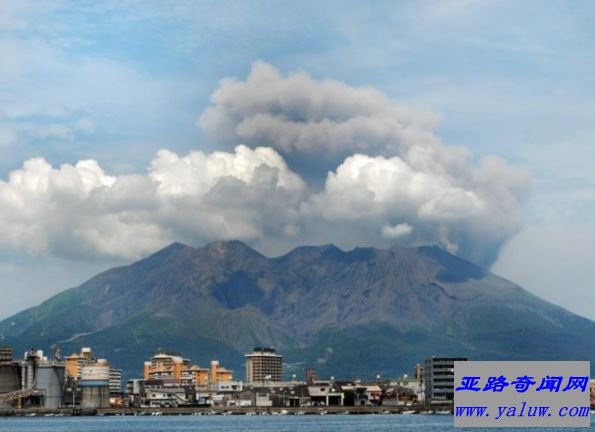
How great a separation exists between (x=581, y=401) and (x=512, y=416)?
2.48m

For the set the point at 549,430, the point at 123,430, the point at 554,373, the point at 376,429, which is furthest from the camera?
the point at 123,430

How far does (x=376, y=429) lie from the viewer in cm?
16150

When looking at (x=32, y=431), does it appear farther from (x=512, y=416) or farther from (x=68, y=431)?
(x=512, y=416)

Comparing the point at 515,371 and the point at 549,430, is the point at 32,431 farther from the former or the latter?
the point at 515,371

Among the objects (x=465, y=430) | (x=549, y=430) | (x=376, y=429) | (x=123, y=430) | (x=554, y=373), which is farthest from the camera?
(x=123, y=430)

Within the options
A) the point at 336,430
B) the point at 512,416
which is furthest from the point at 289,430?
the point at 512,416

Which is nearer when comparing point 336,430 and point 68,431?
point 336,430

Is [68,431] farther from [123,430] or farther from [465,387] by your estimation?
[465,387]

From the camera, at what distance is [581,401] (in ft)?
143

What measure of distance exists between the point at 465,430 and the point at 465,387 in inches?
3880

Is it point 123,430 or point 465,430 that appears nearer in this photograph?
point 465,430

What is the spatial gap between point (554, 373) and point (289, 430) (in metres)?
122

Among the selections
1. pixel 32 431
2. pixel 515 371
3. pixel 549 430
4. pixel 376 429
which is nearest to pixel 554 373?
pixel 515 371

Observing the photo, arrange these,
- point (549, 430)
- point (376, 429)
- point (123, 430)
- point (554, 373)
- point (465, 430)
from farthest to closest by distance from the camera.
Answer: point (123, 430), point (376, 429), point (465, 430), point (549, 430), point (554, 373)
